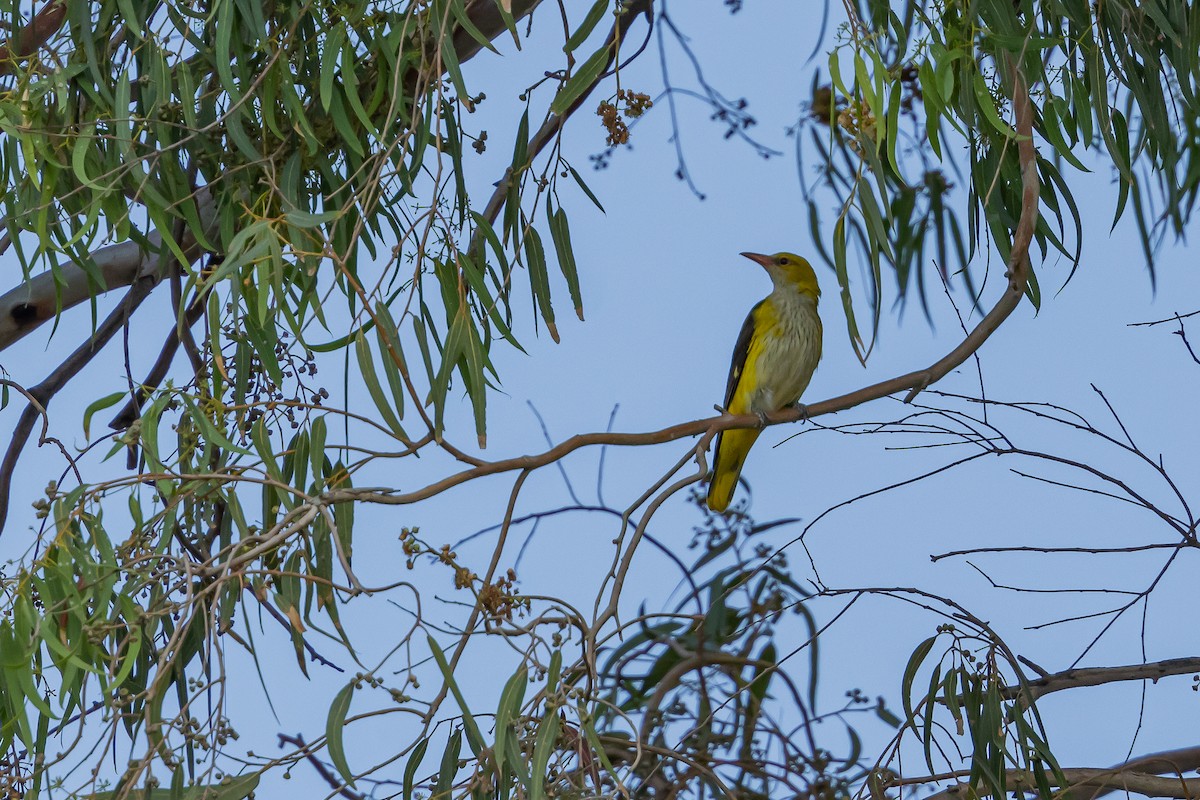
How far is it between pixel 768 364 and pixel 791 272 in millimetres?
404

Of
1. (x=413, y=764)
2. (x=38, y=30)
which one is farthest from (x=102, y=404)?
(x=38, y=30)

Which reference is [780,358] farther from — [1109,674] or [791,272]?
[1109,674]

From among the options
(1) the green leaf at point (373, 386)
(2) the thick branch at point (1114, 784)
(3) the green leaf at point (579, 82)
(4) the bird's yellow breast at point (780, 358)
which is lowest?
(2) the thick branch at point (1114, 784)

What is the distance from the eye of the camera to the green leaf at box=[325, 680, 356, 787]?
4.97 ft

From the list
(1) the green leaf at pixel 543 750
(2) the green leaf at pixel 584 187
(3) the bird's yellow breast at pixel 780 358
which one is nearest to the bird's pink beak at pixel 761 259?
(3) the bird's yellow breast at pixel 780 358

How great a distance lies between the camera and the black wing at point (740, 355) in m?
3.92

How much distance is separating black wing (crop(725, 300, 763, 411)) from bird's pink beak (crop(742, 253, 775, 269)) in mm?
201

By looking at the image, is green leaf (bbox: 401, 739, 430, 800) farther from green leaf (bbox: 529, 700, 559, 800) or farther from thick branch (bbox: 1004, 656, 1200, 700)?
thick branch (bbox: 1004, 656, 1200, 700)

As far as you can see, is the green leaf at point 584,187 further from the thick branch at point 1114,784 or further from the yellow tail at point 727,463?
the yellow tail at point 727,463

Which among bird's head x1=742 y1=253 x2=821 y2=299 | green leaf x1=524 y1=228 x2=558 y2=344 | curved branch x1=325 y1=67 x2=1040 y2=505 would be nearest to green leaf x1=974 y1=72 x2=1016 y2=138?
curved branch x1=325 y1=67 x2=1040 y2=505

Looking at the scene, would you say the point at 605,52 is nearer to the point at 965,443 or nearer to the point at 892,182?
the point at 965,443

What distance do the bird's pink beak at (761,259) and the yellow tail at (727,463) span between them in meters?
0.62

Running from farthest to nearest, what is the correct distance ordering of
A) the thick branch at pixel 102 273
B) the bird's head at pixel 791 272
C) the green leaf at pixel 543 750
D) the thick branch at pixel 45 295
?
the bird's head at pixel 791 272, the thick branch at pixel 45 295, the thick branch at pixel 102 273, the green leaf at pixel 543 750

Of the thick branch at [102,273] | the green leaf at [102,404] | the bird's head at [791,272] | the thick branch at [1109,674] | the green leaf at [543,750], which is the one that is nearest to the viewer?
the green leaf at [543,750]
